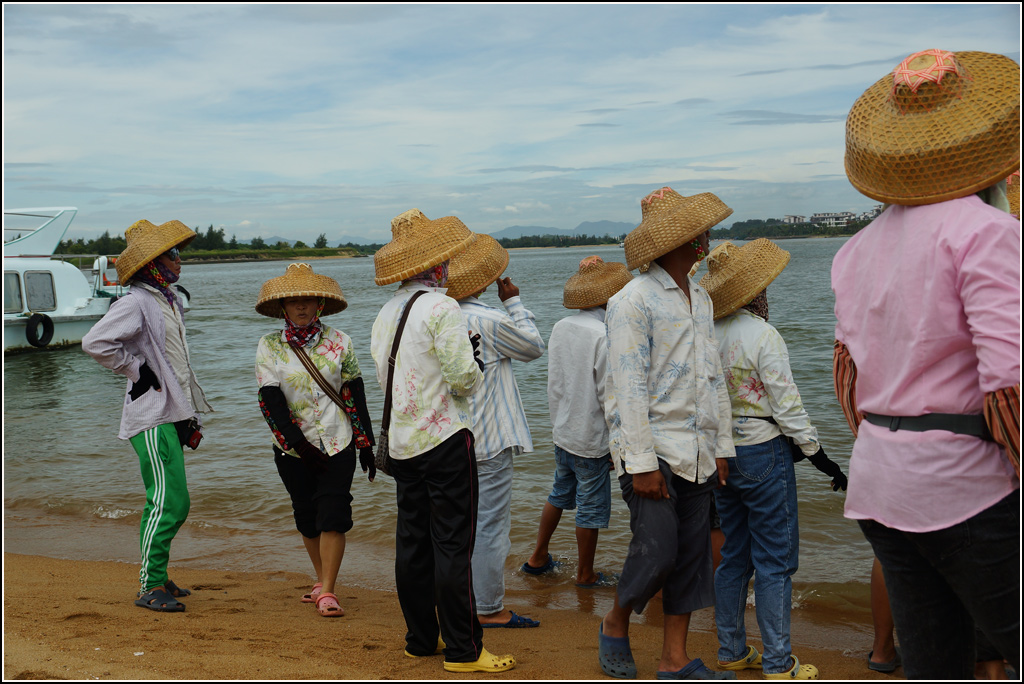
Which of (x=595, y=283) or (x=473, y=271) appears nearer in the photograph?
(x=473, y=271)

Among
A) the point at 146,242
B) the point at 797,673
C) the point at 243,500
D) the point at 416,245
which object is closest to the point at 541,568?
the point at 797,673

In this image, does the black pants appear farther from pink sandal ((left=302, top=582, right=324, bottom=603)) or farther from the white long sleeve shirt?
the white long sleeve shirt

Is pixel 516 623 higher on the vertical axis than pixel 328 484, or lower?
lower

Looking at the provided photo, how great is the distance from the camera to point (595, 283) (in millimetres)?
5176

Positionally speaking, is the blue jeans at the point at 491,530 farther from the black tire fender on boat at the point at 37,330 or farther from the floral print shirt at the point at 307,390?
the black tire fender on boat at the point at 37,330

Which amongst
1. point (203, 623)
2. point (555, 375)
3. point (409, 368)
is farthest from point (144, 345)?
point (555, 375)

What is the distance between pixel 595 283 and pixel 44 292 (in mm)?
21967

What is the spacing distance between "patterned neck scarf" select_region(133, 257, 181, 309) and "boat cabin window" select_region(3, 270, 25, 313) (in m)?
19.6

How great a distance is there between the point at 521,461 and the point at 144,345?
482 cm

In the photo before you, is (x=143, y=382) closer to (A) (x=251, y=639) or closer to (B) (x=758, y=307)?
Answer: (A) (x=251, y=639)

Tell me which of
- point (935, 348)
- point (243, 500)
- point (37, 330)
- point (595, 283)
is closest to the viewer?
point (935, 348)

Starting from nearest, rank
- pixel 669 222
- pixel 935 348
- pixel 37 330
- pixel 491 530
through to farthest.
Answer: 1. pixel 935 348
2. pixel 669 222
3. pixel 491 530
4. pixel 37 330

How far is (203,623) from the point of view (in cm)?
442

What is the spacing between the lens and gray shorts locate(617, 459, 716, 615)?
3285mm
